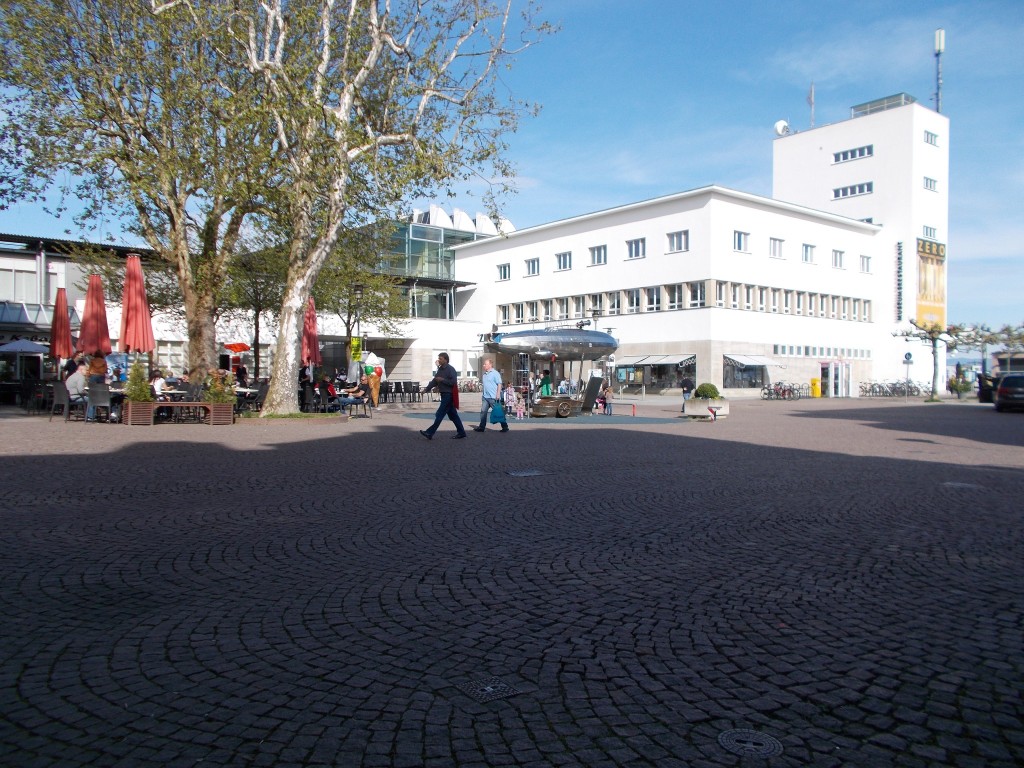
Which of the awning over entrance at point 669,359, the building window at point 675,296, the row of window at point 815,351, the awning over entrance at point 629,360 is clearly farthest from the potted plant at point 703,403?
the row of window at point 815,351

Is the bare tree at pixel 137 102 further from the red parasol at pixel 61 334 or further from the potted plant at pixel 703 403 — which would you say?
the potted plant at pixel 703 403

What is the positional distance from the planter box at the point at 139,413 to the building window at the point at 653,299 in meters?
35.4

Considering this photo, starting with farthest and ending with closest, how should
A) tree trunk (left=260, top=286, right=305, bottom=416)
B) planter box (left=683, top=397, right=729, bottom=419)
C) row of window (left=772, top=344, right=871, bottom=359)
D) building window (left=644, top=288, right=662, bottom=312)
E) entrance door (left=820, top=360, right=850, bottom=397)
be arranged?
entrance door (left=820, top=360, right=850, bottom=397)
row of window (left=772, top=344, right=871, bottom=359)
building window (left=644, top=288, right=662, bottom=312)
planter box (left=683, top=397, right=729, bottom=419)
tree trunk (left=260, top=286, right=305, bottom=416)

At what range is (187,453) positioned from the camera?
42.3ft

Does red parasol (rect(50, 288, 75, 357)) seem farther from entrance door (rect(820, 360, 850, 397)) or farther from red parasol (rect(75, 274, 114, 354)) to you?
entrance door (rect(820, 360, 850, 397))

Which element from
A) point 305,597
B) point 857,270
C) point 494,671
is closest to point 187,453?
point 305,597

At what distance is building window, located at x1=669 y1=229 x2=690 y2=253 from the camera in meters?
46.9

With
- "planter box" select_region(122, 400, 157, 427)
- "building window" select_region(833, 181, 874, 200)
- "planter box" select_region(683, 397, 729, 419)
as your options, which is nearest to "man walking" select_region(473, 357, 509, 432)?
"planter box" select_region(122, 400, 157, 427)

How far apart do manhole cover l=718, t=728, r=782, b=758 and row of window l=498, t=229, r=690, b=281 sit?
149 feet

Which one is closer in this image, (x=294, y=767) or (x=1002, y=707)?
(x=294, y=767)

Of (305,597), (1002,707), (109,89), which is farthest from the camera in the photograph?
(109,89)

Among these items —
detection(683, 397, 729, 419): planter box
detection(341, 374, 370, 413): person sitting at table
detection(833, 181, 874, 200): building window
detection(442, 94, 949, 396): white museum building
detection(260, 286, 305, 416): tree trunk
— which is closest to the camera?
detection(260, 286, 305, 416): tree trunk

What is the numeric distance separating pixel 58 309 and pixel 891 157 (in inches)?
2184

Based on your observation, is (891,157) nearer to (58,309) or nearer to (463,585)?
(58,309)
